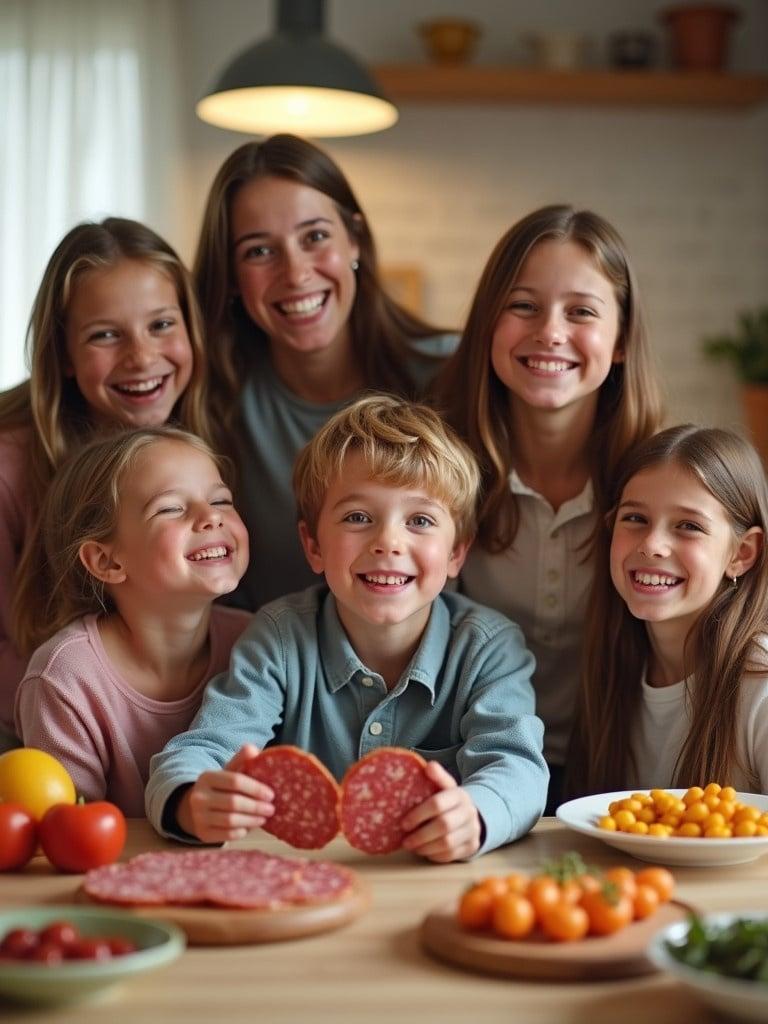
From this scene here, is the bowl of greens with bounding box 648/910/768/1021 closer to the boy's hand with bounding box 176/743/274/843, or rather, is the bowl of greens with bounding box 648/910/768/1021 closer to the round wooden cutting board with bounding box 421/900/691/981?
the round wooden cutting board with bounding box 421/900/691/981

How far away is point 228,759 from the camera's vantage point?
1.86 metres

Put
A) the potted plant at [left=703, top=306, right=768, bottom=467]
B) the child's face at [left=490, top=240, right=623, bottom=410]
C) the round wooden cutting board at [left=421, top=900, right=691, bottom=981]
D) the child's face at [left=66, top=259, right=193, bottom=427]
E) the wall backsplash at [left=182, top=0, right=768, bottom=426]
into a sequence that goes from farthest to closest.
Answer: the wall backsplash at [left=182, top=0, right=768, bottom=426]
the potted plant at [left=703, top=306, right=768, bottom=467]
the child's face at [left=66, top=259, right=193, bottom=427]
the child's face at [left=490, top=240, right=623, bottom=410]
the round wooden cutting board at [left=421, top=900, right=691, bottom=981]

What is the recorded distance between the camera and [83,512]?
2174 millimetres

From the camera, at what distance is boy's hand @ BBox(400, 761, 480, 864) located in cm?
158

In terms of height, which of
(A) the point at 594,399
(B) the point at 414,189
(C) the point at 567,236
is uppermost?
(B) the point at 414,189

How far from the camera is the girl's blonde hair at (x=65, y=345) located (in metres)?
2.47

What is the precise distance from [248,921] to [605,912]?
1.14ft

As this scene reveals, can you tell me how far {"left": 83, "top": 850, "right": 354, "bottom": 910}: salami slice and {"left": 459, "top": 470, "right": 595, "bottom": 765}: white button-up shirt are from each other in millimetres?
912

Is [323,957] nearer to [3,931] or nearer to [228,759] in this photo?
[3,931]

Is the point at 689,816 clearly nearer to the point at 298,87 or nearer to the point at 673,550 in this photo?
the point at 673,550

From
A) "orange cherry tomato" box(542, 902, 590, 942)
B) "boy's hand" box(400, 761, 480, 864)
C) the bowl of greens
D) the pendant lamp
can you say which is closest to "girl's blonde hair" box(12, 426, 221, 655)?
"boy's hand" box(400, 761, 480, 864)

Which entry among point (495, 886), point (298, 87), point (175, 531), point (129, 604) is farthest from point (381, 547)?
point (298, 87)

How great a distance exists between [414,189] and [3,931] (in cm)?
437

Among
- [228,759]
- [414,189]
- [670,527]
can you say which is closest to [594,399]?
[670,527]
